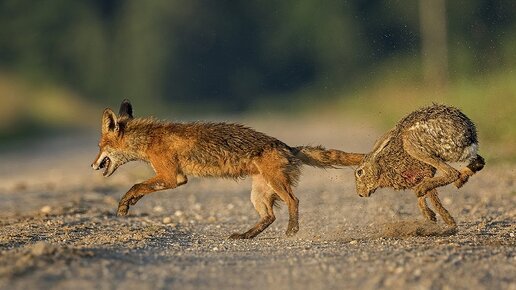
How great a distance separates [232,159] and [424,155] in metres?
2.06

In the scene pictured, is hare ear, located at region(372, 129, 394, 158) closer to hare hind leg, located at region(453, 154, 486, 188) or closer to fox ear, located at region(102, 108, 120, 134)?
hare hind leg, located at region(453, 154, 486, 188)

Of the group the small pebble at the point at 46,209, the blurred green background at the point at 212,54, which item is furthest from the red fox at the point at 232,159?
the blurred green background at the point at 212,54

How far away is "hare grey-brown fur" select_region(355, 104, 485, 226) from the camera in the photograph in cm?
993

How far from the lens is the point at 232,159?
10797 millimetres

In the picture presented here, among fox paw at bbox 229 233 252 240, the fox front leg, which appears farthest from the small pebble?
fox paw at bbox 229 233 252 240

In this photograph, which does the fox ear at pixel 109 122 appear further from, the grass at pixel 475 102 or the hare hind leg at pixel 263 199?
the grass at pixel 475 102

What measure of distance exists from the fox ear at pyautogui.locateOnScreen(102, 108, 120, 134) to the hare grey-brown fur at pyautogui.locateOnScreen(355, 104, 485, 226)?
294cm

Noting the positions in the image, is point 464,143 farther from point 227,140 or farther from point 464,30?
point 464,30

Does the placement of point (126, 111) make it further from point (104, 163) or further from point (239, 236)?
point (239, 236)

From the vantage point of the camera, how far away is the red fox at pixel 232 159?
10578 millimetres

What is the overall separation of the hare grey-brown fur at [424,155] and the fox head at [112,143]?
2.81m

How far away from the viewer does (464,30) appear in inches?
1864

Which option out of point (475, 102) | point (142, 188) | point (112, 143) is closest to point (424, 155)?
point (142, 188)

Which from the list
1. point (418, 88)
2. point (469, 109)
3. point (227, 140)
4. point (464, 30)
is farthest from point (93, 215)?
point (464, 30)
